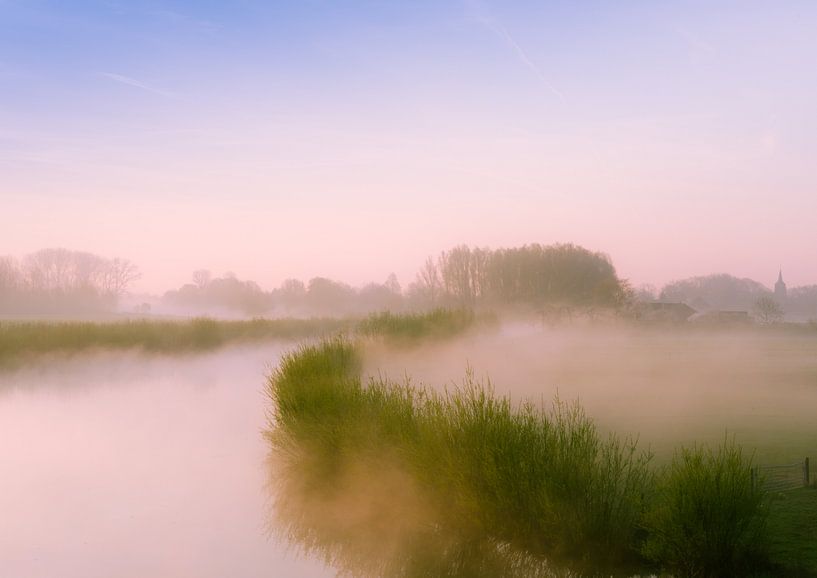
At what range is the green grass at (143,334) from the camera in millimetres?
35531

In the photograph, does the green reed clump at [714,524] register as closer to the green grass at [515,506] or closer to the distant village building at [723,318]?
the green grass at [515,506]

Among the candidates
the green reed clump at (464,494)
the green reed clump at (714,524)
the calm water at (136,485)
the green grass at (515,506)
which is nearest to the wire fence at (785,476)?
the green grass at (515,506)

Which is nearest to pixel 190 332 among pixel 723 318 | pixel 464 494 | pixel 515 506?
pixel 464 494

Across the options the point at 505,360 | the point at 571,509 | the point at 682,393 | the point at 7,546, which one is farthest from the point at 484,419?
the point at 505,360

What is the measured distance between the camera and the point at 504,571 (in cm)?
895

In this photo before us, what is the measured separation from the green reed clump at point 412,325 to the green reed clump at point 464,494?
17058mm

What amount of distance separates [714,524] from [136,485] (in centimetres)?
1091

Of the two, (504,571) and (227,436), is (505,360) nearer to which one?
(227,436)

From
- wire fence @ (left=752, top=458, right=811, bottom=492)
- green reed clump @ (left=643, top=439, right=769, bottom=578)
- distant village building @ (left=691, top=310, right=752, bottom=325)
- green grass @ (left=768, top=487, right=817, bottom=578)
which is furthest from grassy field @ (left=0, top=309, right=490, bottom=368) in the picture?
distant village building @ (left=691, top=310, right=752, bottom=325)

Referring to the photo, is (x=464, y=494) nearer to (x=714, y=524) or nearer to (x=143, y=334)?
(x=714, y=524)

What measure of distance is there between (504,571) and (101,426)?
644 inches

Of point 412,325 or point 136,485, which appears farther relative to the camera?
point 412,325

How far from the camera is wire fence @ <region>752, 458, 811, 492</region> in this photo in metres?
10.4

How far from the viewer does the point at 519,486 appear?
29.8ft
